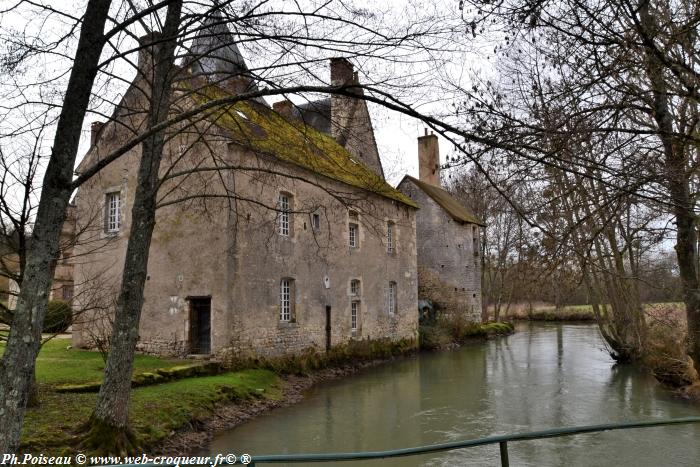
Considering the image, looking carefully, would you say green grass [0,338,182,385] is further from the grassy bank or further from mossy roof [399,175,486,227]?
mossy roof [399,175,486,227]

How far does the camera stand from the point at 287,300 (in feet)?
52.2

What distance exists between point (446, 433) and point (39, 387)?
7.14 m

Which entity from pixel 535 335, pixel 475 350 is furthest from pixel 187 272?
pixel 535 335

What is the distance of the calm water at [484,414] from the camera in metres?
8.41

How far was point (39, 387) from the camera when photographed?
9.45 meters

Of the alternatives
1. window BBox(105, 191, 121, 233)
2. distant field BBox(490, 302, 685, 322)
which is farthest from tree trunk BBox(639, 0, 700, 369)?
distant field BBox(490, 302, 685, 322)

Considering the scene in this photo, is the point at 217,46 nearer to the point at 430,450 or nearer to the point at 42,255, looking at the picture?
the point at 42,255

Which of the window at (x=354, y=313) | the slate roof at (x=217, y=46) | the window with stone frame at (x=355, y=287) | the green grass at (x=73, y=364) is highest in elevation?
the slate roof at (x=217, y=46)

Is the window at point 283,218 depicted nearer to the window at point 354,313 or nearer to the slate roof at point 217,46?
the window at point 354,313

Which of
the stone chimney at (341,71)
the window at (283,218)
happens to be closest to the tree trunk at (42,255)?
the stone chimney at (341,71)

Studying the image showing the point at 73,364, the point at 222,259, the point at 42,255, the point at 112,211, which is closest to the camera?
the point at 42,255

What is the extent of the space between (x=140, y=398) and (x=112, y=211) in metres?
7.96

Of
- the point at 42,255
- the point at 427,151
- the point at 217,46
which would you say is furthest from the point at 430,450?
the point at 427,151

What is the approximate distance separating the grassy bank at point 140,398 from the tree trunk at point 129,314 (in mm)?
354
